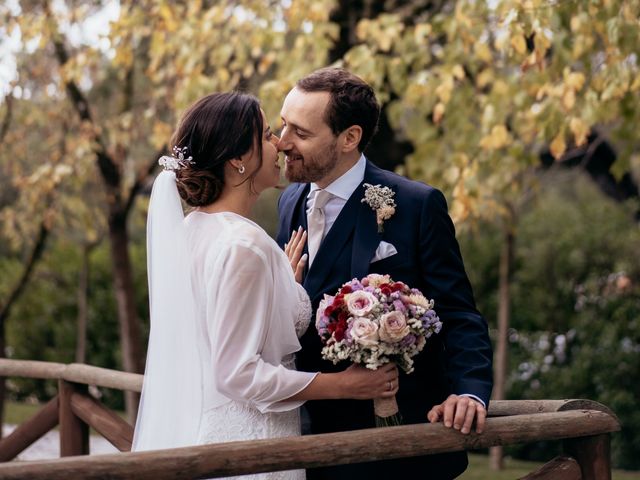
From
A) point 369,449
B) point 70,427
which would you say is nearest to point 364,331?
point 369,449

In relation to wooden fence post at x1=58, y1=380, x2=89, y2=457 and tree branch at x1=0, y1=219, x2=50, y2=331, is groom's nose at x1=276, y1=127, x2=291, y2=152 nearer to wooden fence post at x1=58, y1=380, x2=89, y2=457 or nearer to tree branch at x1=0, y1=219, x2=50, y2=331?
wooden fence post at x1=58, y1=380, x2=89, y2=457

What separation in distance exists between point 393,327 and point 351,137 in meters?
0.87

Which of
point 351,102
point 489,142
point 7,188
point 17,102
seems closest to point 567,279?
point 489,142

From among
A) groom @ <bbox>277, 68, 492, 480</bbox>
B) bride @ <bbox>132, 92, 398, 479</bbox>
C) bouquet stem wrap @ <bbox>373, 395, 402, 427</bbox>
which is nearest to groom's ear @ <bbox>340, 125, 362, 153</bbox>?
groom @ <bbox>277, 68, 492, 480</bbox>

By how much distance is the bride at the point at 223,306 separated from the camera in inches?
117

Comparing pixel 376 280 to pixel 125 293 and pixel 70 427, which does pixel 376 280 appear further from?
pixel 125 293

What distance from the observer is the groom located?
3.26 m

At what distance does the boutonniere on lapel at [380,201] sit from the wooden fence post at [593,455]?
98 centimetres

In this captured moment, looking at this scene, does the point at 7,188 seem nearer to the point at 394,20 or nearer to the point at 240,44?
the point at 240,44

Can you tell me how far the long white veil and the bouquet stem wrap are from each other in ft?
1.79

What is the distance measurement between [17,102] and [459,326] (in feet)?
23.4

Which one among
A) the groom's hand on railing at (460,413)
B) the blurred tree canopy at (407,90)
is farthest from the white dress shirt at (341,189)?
the blurred tree canopy at (407,90)

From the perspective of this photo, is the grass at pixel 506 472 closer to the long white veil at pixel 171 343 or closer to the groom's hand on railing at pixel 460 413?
the groom's hand on railing at pixel 460 413

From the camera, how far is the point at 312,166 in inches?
136
